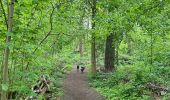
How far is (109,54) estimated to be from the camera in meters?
19.8

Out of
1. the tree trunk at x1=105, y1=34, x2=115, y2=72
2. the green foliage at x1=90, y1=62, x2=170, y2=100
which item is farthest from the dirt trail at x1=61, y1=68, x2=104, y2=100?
the tree trunk at x1=105, y1=34, x2=115, y2=72

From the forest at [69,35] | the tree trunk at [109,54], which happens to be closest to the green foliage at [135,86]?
the forest at [69,35]

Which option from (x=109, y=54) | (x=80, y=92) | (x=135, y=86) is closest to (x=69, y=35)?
(x=135, y=86)

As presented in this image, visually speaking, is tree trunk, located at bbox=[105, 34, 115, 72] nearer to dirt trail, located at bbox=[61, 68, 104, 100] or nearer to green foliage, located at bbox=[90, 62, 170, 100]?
dirt trail, located at bbox=[61, 68, 104, 100]

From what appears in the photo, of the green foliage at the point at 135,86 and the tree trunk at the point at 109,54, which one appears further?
the tree trunk at the point at 109,54

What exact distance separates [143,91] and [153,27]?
2891mm

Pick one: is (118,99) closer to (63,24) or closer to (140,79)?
(140,79)

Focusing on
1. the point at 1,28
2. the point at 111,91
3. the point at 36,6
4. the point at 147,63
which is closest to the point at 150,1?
the point at 36,6

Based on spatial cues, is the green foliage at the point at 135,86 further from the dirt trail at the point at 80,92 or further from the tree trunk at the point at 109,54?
the tree trunk at the point at 109,54

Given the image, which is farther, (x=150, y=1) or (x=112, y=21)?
(x=112, y=21)

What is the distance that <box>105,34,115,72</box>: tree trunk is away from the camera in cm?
1961

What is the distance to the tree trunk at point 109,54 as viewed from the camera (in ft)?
64.3

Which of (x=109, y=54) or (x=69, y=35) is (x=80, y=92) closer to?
(x=69, y=35)

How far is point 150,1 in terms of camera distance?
8.58m
